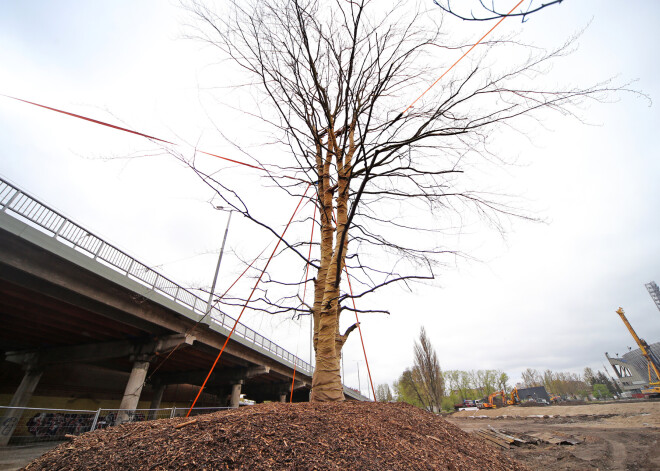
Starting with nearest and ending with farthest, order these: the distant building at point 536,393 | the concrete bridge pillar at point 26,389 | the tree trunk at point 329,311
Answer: the tree trunk at point 329,311
the concrete bridge pillar at point 26,389
the distant building at point 536,393

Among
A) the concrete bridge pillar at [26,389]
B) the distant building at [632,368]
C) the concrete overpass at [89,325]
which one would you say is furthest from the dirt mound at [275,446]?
the distant building at [632,368]

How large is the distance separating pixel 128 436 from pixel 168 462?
3.22 ft

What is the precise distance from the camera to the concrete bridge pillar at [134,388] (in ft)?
36.4

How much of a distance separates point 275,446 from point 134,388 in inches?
544

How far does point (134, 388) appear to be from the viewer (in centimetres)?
1218

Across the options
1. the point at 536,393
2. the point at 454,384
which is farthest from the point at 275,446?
the point at 454,384

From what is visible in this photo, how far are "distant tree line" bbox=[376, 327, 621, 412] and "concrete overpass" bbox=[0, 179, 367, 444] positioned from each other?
13283 mm

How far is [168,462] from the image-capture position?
6.81ft

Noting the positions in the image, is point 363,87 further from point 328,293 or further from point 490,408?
point 490,408

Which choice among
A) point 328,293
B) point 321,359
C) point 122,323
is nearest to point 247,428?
point 321,359

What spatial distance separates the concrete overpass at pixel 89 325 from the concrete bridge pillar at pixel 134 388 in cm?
4

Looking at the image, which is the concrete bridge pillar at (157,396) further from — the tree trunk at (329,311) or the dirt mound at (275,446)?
the tree trunk at (329,311)

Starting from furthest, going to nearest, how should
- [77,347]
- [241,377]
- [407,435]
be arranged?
[241,377] < [77,347] < [407,435]

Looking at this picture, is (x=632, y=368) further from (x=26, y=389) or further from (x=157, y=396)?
(x=26, y=389)
